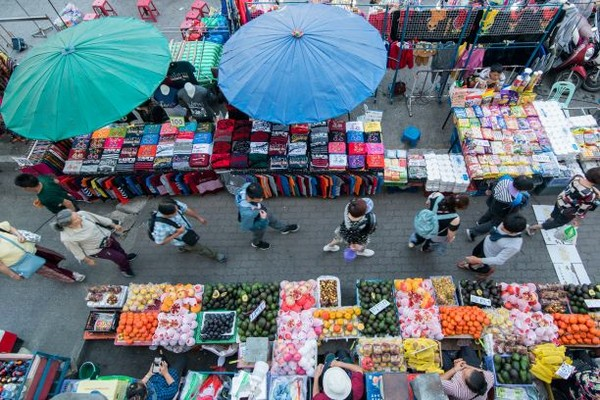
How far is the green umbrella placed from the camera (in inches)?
219

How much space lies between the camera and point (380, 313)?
5.54 meters

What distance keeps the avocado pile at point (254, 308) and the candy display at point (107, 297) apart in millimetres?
1998

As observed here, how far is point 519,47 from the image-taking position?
8250 mm

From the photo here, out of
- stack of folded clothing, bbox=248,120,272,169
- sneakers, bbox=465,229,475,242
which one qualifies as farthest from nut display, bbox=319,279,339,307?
sneakers, bbox=465,229,475,242

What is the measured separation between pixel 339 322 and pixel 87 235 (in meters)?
4.26

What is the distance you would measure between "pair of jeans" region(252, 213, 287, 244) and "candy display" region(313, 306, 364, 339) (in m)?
2.01

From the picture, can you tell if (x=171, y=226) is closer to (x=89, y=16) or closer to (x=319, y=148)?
(x=319, y=148)

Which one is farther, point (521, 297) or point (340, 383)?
point (521, 297)

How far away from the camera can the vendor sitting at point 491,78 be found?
7.74 metres

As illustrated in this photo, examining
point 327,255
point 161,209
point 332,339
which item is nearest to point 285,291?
point 332,339

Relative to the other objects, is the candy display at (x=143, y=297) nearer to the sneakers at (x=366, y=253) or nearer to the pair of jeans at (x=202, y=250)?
the pair of jeans at (x=202, y=250)

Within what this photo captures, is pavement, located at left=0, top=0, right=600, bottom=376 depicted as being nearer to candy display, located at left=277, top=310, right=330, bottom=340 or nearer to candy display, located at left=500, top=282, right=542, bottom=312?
candy display, located at left=500, top=282, right=542, bottom=312

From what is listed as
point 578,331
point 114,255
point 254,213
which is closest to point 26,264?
point 114,255

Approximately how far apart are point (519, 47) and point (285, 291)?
7.70m
